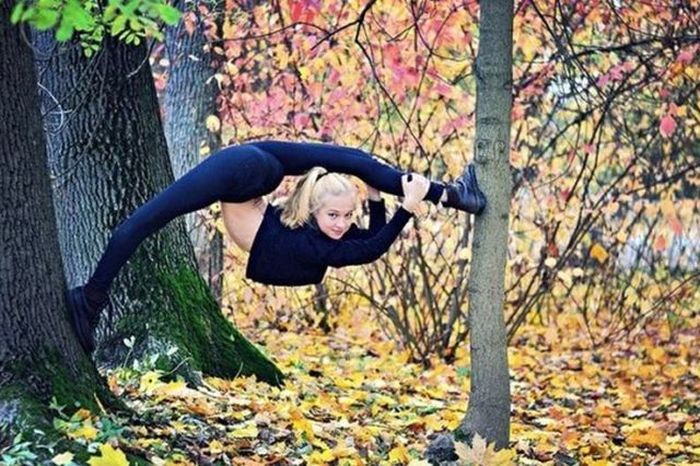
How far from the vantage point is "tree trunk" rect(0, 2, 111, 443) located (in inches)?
184

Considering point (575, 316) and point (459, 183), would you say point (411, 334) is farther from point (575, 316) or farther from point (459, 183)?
point (459, 183)

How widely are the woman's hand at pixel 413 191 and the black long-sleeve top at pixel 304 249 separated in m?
0.06

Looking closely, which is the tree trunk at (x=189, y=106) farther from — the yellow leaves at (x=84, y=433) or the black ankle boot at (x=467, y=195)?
the yellow leaves at (x=84, y=433)

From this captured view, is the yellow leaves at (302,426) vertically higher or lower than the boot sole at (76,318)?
lower

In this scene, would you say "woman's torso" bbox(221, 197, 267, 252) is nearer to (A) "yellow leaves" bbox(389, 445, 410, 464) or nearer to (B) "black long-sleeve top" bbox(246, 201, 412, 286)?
(B) "black long-sleeve top" bbox(246, 201, 412, 286)

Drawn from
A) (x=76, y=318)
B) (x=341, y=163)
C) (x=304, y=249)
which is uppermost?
(x=341, y=163)

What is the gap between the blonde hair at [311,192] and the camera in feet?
17.6

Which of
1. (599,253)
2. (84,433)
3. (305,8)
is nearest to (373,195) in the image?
(84,433)

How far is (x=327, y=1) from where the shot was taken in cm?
875

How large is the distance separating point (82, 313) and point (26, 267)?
39cm

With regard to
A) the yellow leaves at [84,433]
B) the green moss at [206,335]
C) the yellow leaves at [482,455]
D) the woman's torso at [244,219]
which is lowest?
the yellow leaves at [482,455]

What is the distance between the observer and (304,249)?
5.34m

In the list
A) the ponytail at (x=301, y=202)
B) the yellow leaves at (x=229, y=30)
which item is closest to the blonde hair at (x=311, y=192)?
the ponytail at (x=301, y=202)

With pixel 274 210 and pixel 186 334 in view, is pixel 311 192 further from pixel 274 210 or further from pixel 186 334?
pixel 186 334
